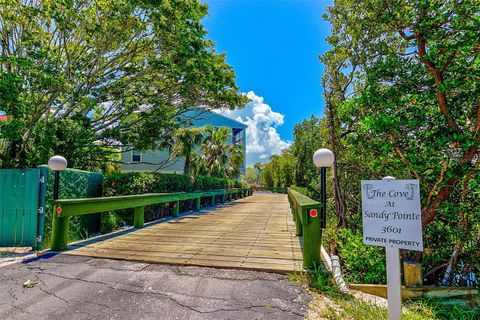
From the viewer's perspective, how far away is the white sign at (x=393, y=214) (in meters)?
2.27

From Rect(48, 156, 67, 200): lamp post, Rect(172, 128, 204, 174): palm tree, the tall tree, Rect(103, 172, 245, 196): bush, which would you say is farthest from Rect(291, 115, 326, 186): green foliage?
Rect(48, 156, 67, 200): lamp post

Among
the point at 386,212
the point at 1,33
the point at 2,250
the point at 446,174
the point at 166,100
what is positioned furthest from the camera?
the point at 166,100

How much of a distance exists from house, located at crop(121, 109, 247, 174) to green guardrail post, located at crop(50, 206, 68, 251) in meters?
15.1

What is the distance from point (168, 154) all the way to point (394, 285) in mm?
25081

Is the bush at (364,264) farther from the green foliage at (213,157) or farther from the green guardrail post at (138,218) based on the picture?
the green foliage at (213,157)

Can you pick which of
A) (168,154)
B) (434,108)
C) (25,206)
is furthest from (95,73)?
(168,154)

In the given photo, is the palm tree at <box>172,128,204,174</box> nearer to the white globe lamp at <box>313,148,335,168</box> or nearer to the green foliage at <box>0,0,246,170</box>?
the green foliage at <box>0,0,246,170</box>

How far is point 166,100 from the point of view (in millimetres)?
11859

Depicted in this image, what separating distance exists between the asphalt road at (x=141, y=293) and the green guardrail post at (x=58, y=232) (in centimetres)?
58

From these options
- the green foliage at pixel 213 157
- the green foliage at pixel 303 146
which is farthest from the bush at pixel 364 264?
the green foliage at pixel 213 157

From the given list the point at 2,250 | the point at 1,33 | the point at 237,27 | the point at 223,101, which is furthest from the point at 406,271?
the point at 237,27

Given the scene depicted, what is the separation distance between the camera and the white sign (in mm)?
2268

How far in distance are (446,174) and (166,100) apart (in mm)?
10670

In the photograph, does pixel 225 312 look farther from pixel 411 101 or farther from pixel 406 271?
pixel 411 101
